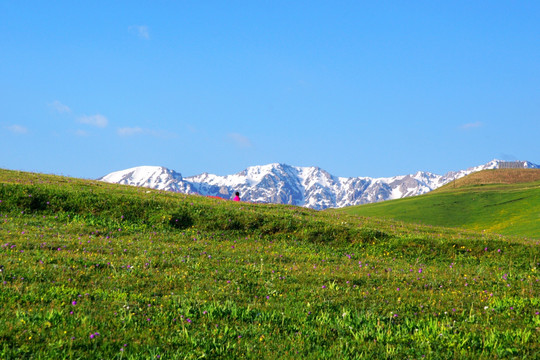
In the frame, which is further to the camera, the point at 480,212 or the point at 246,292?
the point at 480,212

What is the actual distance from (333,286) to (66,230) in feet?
44.1

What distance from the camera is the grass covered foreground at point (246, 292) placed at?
7.62m

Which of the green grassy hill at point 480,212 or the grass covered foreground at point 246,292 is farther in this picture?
the green grassy hill at point 480,212

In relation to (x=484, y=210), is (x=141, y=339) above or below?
below

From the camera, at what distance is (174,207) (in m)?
25.1

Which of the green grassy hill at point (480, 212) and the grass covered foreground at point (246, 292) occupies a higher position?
the green grassy hill at point (480, 212)

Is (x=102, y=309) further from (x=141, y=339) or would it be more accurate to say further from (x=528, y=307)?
(x=528, y=307)

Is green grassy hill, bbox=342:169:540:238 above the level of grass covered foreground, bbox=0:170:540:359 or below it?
above

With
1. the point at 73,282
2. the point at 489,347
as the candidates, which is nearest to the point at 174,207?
the point at 73,282

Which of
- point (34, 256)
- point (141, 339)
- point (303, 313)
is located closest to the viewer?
point (141, 339)

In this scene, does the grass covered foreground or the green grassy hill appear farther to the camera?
the green grassy hill

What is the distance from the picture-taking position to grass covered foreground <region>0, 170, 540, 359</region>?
7617 mm

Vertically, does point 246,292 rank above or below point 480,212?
below

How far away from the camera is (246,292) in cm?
1145
